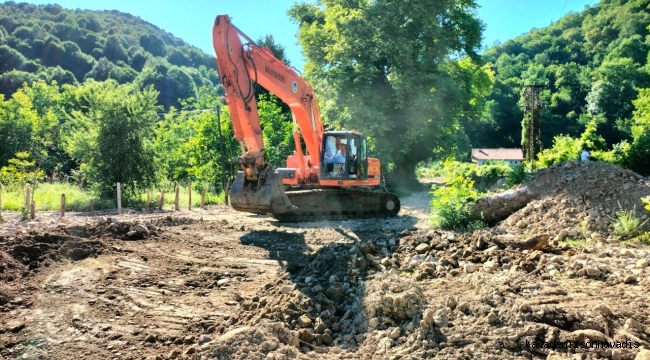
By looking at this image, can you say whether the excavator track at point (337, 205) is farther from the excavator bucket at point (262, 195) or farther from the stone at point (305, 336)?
the stone at point (305, 336)

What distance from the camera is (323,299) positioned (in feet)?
17.7

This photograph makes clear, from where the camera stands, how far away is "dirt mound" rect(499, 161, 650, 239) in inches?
346

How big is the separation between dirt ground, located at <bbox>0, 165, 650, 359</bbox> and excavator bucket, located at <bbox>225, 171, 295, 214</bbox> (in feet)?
4.77

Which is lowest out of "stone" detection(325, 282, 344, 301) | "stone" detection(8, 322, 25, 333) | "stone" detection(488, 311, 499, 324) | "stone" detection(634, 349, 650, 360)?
"stone" detection(8, 322, 25, 333)

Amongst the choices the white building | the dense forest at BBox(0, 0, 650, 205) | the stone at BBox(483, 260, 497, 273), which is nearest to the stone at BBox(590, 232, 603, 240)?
the stone at BBox(483, 260, 497, 273)

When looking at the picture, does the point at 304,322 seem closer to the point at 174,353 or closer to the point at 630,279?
the point at 174,353

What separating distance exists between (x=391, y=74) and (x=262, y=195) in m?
14.0

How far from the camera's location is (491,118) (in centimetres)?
7006

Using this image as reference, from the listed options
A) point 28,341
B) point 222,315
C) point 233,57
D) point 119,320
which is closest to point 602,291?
point 222,315

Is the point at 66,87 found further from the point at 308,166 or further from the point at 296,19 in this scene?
the point at 308,166

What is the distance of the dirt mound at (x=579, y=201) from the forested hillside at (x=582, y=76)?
43.8m

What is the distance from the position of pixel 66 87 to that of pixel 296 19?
3440cm

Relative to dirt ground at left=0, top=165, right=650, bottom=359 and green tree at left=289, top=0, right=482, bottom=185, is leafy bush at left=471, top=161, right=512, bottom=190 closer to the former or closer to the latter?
green tree at left=289, top=0, right=482, bottom=185

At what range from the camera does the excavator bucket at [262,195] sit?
10289 millimetres
